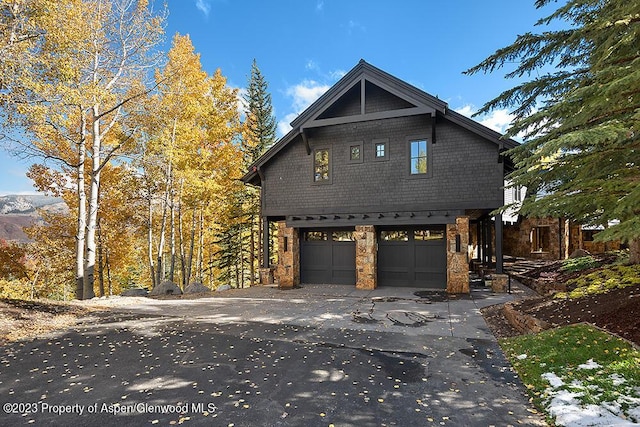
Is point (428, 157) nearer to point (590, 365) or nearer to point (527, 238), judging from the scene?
point (590, 365)

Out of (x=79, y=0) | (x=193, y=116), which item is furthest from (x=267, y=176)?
(x=79, y=0)

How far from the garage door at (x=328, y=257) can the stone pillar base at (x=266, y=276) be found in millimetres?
1740

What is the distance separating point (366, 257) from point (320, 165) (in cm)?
457

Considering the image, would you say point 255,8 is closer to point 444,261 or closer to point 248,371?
point 444,261

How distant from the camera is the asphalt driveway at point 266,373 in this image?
3.65 meters

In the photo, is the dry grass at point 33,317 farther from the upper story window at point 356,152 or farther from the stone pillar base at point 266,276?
the upper story window at point 356,152

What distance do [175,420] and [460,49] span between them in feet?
59.0

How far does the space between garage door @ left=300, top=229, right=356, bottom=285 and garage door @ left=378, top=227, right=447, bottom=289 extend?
141cm

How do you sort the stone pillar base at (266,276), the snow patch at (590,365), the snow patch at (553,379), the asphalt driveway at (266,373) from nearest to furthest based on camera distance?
the asphalt driveway at (266,373), the snow patch at (553,379), the snow patch at (590,365), the stone pillar base at (266,276)

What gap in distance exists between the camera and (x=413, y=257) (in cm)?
1305

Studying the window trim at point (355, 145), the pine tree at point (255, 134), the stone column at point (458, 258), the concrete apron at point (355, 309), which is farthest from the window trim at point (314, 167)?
the pine tree at point (255, 134)

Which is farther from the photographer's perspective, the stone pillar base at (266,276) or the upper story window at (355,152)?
the stone pillar base at (266,276)

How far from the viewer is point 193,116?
51.2 ft

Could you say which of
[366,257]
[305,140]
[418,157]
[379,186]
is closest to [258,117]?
[305,140]
